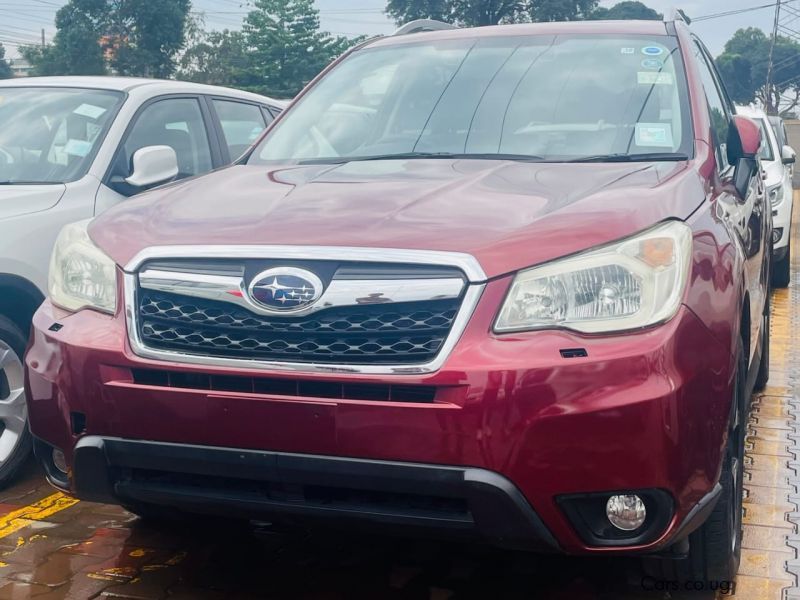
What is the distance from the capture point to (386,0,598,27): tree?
83438 mm

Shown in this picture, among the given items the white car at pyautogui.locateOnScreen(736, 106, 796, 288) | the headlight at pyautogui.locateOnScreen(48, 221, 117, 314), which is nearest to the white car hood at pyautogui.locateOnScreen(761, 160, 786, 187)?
the white car at pyautogui.locateOnScreen(736, 106, 796, 288)

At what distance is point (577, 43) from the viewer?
14.4 feet

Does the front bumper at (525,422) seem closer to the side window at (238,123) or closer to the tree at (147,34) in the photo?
the side window at (238,123)

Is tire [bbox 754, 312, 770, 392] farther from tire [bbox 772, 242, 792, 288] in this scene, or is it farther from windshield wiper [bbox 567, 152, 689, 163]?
tire [bbox 772, 242, 792, 288]

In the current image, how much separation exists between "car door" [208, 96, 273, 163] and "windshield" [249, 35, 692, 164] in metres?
1.76

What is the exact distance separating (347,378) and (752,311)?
186 cm

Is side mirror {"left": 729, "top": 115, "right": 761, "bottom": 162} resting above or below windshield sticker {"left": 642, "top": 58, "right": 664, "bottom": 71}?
below

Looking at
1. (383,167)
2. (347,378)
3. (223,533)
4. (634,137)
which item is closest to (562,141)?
(634,137)

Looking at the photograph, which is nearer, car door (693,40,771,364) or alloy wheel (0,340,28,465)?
car door (693,40,771,364)

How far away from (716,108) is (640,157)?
102 centimetres

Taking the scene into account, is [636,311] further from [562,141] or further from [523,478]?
[562,141]

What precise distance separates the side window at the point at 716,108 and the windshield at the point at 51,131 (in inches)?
110

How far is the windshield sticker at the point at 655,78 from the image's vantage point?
161 inches

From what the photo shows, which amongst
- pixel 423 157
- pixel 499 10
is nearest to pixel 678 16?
pixel 423 157
